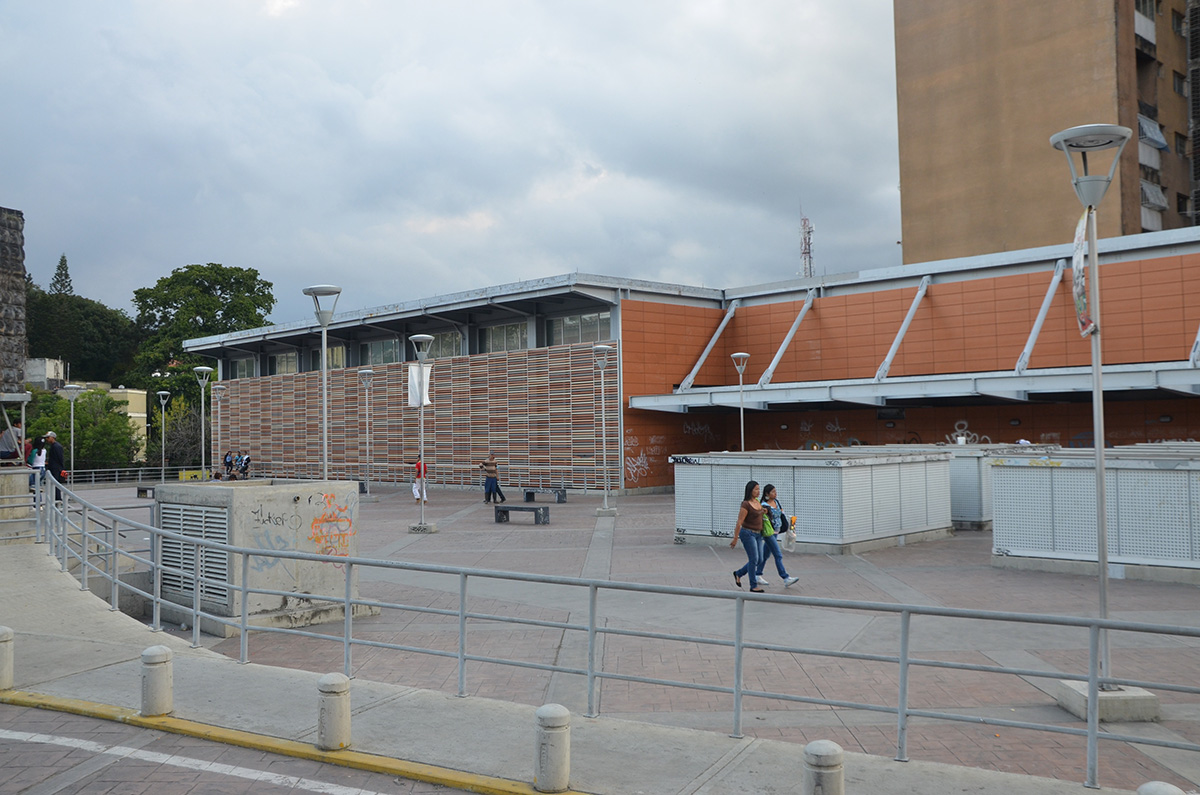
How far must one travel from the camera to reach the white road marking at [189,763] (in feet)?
19.7

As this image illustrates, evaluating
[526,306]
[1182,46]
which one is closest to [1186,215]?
[1182,46]

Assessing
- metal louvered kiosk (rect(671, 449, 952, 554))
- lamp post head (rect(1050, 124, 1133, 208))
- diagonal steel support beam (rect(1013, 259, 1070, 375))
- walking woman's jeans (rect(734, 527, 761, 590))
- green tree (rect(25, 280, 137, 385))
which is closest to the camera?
lamp post head (rect(1050, 124, 1133, 208))

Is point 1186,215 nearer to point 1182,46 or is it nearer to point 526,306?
point 1182,46

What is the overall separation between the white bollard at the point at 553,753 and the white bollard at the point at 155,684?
338 cm

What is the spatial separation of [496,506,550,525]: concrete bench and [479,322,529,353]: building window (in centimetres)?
1566

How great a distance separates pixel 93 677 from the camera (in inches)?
334

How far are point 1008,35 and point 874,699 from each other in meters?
49.6

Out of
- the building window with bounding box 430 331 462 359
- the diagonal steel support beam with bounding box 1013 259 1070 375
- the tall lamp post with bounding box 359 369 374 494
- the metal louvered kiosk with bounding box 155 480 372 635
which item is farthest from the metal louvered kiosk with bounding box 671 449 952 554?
the tall lamp post with bounding box 359 369 374 494

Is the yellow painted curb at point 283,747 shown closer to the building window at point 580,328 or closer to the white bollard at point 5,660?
the white bollard at point 5,660

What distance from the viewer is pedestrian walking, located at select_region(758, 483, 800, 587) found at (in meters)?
13.6

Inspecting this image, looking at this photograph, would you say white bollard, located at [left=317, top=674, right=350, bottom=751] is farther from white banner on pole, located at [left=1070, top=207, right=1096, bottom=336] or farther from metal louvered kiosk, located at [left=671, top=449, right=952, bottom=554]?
metal louvered kiosk, located at [left=671, top=449, right=952, bottom=554]

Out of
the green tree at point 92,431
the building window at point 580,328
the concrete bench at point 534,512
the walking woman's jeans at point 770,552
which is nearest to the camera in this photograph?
the walking woman's jeans at point 770,552

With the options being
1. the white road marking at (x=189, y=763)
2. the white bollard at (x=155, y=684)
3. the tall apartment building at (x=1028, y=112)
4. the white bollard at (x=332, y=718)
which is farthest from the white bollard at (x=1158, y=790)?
the tall apartment building at (x=1028, y=112)

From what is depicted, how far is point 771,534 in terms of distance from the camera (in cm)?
1362
